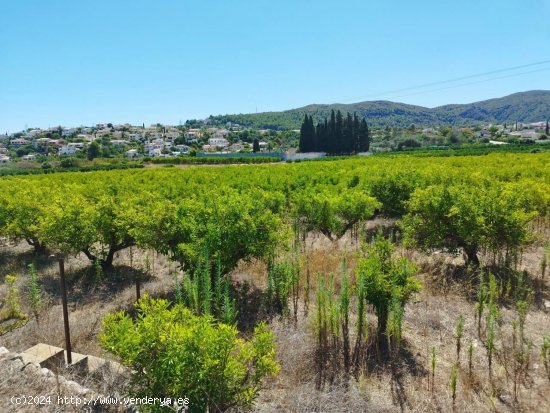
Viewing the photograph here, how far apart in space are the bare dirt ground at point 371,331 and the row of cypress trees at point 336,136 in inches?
2578

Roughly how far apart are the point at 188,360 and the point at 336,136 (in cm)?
7377

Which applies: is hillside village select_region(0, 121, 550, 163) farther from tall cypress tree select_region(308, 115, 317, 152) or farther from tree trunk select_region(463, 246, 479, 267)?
tree trunk select_region(463, 246, 479, 267)

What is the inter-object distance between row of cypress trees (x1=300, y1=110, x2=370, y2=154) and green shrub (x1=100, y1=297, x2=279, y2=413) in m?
72.4

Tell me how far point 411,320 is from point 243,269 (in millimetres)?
4080

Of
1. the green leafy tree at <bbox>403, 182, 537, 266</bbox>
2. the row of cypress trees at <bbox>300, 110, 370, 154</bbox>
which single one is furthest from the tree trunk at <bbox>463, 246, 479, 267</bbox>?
the row of cypress trees at <bbox>300, 110, 370, 154</bbox>

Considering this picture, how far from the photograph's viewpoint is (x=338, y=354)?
16.6 ft

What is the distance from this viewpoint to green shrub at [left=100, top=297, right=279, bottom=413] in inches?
125

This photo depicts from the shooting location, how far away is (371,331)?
5.73 metres

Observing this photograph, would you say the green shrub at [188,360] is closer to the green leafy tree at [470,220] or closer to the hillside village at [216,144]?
the green leafy tree at [470,220]

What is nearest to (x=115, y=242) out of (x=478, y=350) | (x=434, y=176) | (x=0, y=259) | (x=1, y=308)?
(x=1, y=308)

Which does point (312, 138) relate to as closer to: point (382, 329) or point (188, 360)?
point (382, 329)

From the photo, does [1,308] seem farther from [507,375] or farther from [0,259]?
[507,375]

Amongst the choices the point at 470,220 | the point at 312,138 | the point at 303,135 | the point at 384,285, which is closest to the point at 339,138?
the point at 312,138

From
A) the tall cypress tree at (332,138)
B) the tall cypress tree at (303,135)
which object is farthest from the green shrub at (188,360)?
the tall cypress tree at (303,135)
